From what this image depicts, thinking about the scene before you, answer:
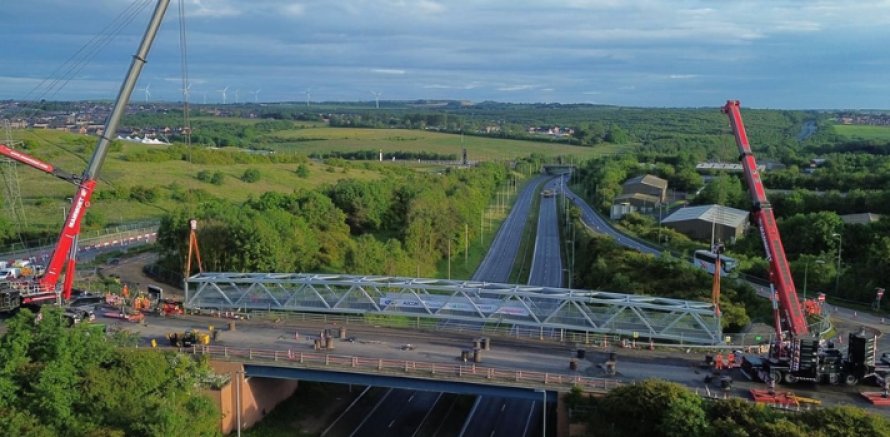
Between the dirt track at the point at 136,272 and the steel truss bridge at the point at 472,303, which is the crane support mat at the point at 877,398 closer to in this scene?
the steel truss bridge at the point at 472,303

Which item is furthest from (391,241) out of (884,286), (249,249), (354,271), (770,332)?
(884,286)

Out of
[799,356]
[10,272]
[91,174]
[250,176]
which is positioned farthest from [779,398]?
[250,176]

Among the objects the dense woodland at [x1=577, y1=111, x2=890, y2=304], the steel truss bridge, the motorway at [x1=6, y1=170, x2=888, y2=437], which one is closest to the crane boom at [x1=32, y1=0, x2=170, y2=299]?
the motorway at [x1=6, y1=170, x2=888, y2=437]

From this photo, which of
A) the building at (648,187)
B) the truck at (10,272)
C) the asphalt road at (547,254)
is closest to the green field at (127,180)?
the truck at (10,272)

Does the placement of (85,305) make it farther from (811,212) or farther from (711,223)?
(811,212)

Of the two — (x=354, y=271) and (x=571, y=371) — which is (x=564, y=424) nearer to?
(x=571, y=371)

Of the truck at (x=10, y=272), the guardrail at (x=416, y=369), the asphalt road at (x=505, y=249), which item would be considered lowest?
the asphalt road at (x=505, y=249)
